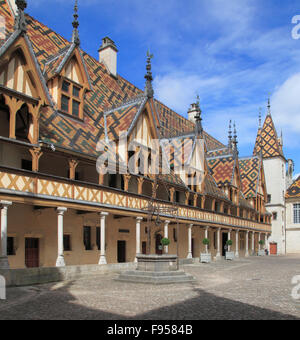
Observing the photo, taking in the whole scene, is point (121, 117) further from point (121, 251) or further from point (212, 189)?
point (212, 189)

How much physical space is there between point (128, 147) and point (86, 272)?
27.0 ft

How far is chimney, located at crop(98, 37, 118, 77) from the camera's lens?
32.5 m

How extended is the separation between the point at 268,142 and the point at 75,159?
42.8m

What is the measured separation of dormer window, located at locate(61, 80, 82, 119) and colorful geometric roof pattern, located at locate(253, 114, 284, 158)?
37411 millimetres

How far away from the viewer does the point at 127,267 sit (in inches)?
798

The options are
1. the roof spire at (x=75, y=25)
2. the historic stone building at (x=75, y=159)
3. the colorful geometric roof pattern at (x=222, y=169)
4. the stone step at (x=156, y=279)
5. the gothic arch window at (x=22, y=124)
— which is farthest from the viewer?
the colorful geometric roof pattern at (x=222, y=169)

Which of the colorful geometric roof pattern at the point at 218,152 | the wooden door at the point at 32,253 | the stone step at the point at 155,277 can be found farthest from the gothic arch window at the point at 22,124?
the colorful geometric roof pattern at the point at 218,152

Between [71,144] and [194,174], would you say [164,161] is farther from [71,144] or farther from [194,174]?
[71,144]

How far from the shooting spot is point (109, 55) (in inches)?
1281

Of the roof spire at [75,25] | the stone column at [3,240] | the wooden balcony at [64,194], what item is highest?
the roof spire at [75,25]

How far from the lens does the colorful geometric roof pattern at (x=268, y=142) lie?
55.1 m

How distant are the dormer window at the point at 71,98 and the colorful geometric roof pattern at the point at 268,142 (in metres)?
37.4

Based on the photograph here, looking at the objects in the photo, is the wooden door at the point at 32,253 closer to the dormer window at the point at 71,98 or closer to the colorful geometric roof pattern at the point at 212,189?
the dormer window at the point at 71,98

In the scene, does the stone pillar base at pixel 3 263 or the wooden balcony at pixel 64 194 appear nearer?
the stone pillar base at pixel 3 263
